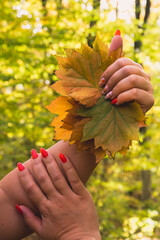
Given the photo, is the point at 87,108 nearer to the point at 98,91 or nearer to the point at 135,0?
the point at 98,91

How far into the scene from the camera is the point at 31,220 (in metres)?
0.91

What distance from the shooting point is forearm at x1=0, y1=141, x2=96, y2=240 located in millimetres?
921

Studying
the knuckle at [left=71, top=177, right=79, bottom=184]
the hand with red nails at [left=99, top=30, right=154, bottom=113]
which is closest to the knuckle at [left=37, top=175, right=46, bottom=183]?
the knuckle at [left=71, top=177, right=79, bottom=184]

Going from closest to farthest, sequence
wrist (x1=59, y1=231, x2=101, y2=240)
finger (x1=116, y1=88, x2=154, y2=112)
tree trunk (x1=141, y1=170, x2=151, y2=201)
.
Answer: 1. finger (x1=116, y1=88, x2=154, y2=112)
2. wrist (x1=59, y1=231, x2=101, y2=240)
3. tree trunk (x1=141, y1=170, x2=151, y2=201)

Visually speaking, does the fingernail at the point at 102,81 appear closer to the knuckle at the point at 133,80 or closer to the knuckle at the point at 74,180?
the knuckle at the point at 133,80

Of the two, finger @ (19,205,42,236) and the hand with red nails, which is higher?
the hand with red nails

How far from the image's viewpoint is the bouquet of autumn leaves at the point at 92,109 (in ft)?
2.44

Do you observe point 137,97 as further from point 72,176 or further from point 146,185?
point 146,185

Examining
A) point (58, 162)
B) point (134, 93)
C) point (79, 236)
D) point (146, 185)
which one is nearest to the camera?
point (134, 93)

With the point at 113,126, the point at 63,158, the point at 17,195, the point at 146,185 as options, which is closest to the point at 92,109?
the point at 113,126

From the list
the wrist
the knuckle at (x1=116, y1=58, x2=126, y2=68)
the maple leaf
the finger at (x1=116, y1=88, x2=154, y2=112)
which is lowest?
the wrist

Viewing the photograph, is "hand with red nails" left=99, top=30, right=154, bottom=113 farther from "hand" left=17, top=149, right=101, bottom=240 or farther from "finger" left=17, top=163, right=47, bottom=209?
"finger" left=17, top=163, right=47, bottom=209

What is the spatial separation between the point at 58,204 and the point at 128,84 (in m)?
0.53

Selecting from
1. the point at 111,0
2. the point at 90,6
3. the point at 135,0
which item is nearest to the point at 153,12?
the point at 135,0
